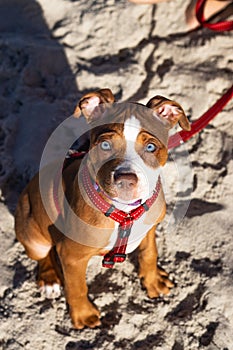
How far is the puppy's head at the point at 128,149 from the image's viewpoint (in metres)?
2.56

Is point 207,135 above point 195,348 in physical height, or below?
above

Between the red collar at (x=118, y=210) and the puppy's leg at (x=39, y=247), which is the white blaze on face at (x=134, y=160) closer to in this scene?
the red collar at (x=118, y=210)

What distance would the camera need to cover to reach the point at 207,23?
4586 mm

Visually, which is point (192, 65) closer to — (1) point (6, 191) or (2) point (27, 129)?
(2) point (27, 129)

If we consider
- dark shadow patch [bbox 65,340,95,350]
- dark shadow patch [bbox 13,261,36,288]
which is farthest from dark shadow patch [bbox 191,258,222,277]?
dark shadow patch [bbox 13,261,36,288]

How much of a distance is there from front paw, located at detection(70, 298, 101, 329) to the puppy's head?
967mm

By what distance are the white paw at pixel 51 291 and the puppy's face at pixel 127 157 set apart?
1.08m

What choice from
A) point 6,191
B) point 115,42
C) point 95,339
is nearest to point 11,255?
point 6,191

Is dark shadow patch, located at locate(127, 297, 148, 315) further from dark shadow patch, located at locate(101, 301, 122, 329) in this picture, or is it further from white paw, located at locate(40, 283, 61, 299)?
white paw, located at locate(40, 283, 61, 299)

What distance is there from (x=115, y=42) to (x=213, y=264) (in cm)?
188

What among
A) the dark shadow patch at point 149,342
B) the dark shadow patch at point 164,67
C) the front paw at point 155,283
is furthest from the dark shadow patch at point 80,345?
the dark shadow patch at point 164,67

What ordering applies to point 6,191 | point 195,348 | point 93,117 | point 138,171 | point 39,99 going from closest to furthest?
point 138,171 < point 93,117 < point 195,348 < point 6,191 < point 39,99

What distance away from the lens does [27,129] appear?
4.21 m

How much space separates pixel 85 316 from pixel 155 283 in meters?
0.46
